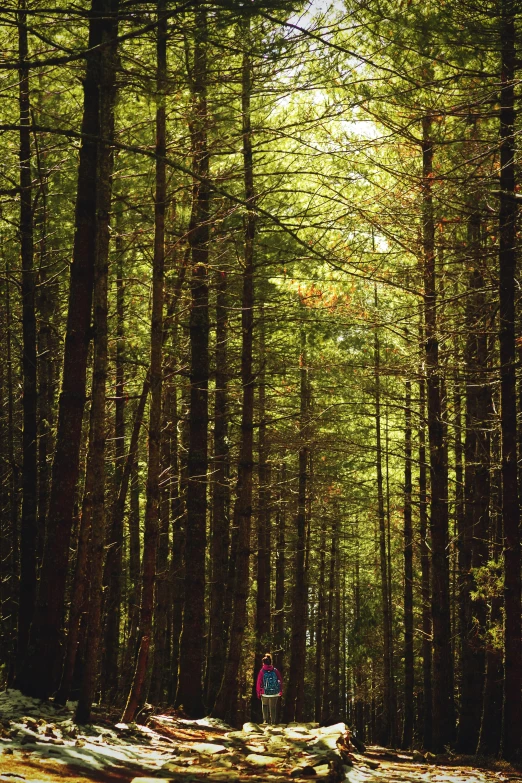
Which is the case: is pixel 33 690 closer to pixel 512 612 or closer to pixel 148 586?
pixel 148 586

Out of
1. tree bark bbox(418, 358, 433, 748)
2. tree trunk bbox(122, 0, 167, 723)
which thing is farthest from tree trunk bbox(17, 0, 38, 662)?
tree bark bbox(418, 358, 433, 748)

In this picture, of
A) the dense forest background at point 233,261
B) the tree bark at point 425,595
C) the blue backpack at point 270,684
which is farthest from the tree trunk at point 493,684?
the tree bark at point 425,595

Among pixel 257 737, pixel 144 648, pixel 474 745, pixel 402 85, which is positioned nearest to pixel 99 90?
pixel 402 85

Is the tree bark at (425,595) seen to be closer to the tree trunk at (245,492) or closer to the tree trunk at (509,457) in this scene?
the tree trunk at (245,492)

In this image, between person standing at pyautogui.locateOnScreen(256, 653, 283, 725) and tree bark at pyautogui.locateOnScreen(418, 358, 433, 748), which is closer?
person standing at pyautogui.locateOnScreen(256, 653, 283, 725)

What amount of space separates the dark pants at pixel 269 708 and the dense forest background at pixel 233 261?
710mm

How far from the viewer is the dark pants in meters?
13.4

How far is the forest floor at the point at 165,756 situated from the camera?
6.15 meters

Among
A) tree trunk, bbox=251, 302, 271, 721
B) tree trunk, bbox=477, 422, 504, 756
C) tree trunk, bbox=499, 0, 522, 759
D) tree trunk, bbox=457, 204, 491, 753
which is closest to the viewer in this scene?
tree trunk, bbox=499, 0, 522, 759

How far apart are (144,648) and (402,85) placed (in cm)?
845

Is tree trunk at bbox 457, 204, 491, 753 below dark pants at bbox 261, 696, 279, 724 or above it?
above

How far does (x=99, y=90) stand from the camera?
9109 mm

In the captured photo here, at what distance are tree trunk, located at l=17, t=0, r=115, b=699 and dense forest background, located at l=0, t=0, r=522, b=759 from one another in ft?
0.10

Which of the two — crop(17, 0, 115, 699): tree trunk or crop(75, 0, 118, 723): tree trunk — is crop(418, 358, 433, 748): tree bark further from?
crop(75, 0, 118, 723): tree trunk
